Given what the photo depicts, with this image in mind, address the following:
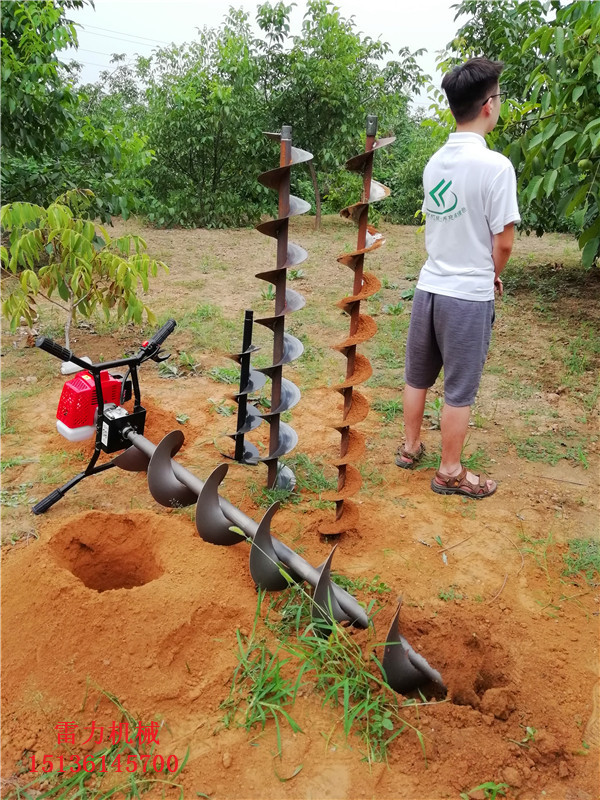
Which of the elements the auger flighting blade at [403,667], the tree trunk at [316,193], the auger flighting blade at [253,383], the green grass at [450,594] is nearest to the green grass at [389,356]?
the auger flighting blade at [253,383]

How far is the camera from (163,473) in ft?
9.57

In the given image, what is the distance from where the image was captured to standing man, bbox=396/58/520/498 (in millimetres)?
2740

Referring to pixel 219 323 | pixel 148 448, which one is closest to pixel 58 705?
pixel 148 448

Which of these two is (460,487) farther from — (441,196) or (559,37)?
(559,37)

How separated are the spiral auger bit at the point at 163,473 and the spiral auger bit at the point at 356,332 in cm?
37

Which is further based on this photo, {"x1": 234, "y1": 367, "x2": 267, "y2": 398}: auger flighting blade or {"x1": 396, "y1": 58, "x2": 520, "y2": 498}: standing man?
{"x1": 234, "y1": 367, "x2": 267, "y2": 398}: auger flighting blade

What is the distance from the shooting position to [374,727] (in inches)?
75.2

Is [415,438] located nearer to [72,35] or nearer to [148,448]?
[148,448]

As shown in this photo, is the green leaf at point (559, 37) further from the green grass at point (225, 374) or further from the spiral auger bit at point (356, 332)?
the green grass at point (225, 374)

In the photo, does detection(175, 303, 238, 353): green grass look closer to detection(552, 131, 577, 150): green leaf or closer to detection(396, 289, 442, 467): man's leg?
detection(396, 289, 442, 467): man's leg

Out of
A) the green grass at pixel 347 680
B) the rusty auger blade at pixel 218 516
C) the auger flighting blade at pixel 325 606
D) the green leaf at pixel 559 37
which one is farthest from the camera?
the green leaf at pixel 559 37

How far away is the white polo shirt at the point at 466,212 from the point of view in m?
2.74

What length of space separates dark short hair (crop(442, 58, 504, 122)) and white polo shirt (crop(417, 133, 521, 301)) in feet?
0.37

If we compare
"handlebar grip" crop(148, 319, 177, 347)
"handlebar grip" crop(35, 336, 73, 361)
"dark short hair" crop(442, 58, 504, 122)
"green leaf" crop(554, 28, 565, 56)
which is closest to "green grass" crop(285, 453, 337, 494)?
"handlebar grip" crop(148, 319, 177, 347)
